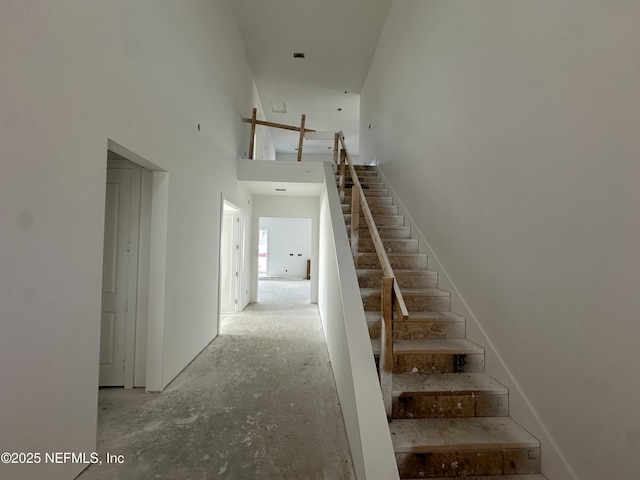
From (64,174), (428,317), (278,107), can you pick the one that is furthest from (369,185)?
(278,107)

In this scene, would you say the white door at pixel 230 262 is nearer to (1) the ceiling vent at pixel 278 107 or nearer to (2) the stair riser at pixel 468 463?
(1) the ceiling vent at pixel 278 107

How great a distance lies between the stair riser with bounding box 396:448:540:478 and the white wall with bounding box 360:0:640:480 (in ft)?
0.44

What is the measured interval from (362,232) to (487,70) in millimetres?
2124

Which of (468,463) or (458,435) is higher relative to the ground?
(458,435)

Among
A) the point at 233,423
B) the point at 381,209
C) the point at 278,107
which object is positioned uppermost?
the point at 278,107

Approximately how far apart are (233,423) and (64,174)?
206 cm

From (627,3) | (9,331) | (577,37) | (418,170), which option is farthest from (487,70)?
(9,331)

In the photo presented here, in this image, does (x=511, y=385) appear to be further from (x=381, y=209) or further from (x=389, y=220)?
(x=381, y=209)

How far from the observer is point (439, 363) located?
2.18 meters

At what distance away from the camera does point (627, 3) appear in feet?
4.25

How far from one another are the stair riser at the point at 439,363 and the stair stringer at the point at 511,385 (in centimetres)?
8

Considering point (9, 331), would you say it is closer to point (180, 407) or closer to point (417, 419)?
point (180, 407)

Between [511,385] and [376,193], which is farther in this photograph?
[376,193]

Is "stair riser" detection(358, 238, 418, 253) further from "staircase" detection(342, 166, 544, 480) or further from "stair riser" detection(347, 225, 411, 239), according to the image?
"staircase" detection(342, 166, 544, 480)
